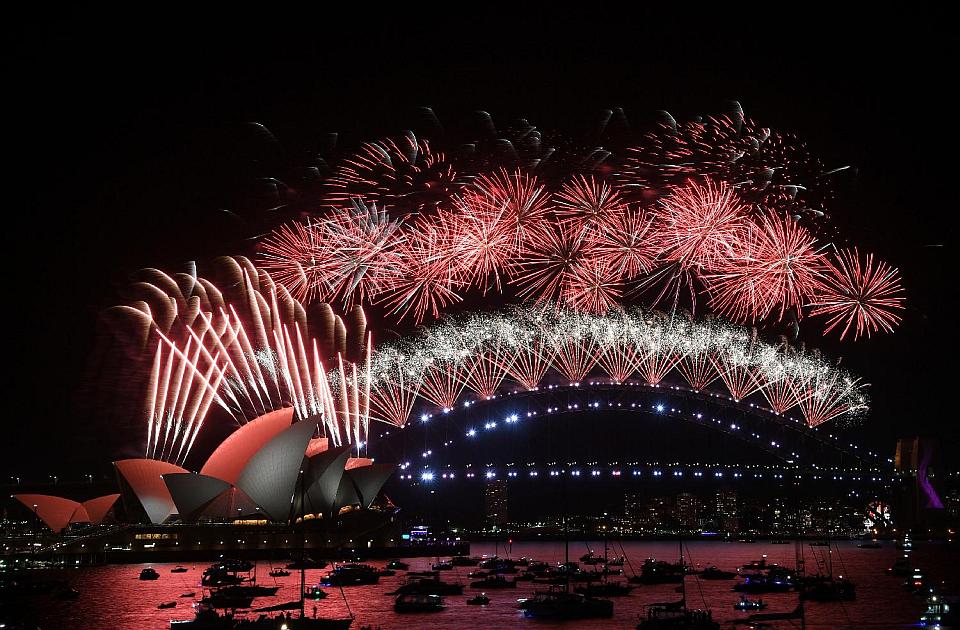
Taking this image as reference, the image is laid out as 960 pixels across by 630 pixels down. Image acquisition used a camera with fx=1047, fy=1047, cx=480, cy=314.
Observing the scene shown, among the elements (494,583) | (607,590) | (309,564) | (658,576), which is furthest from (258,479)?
(607,590)

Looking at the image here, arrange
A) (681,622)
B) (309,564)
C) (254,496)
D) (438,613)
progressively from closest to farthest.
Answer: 1. (681,622)
2. (438,613)
3. (254,496)
4. (309,564)

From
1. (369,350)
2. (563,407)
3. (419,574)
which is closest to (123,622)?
(369,350)

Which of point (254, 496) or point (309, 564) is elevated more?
point (254, 496)

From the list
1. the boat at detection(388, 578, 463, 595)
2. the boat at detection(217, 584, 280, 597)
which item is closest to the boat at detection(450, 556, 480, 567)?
the boat at detection(388, 578, 463, 595)

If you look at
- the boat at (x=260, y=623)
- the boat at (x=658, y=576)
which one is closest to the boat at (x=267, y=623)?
the boat at (x=260, y=623)

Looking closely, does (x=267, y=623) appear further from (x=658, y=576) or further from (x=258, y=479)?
(x=258, y=479)

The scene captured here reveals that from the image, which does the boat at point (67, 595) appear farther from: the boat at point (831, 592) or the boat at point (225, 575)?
the boat at point (831, 592)
